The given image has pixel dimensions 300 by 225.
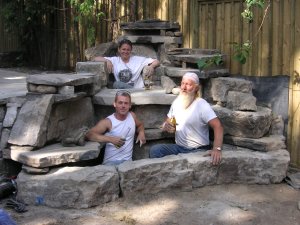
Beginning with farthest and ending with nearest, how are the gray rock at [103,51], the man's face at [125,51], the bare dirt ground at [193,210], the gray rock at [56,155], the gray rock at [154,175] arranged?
the gray rock at [103,51] < the man's face at [125,51] < the gray rock at [154,175] < the gray rock at [56,155] < the bare dirt ground at [193,210]

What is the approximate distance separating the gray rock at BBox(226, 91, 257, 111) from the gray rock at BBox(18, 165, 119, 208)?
1770 millimetres

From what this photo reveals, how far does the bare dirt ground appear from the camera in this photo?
14.6 feet

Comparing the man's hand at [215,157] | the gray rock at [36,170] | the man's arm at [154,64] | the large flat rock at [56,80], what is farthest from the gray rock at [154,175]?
the man's arm at [154,64]

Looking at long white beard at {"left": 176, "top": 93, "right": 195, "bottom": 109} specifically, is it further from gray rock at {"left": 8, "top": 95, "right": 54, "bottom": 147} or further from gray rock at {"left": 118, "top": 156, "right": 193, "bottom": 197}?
gray rock at {"left": 8, "top": 95, "right": 54, "bottom": 147}

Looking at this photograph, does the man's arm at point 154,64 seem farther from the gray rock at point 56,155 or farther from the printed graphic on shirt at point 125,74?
the gray rock at point 56,155

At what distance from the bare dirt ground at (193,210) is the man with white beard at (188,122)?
561 millimetres

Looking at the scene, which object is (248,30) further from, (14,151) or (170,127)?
(14,151)

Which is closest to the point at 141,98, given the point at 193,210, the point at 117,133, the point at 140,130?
the point at 140,130

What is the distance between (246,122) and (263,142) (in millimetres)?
297

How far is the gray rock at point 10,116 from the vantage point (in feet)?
17.6

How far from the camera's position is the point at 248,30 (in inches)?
239

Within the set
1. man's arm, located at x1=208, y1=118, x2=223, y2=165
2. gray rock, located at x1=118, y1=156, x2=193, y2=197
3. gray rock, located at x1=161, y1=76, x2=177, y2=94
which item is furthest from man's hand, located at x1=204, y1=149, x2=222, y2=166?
gray rock, located at x1=161, y1=76, x2=177, y2=94

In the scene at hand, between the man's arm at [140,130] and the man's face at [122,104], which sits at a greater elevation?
the man's face at [122,104]

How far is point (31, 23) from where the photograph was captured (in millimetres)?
11500
